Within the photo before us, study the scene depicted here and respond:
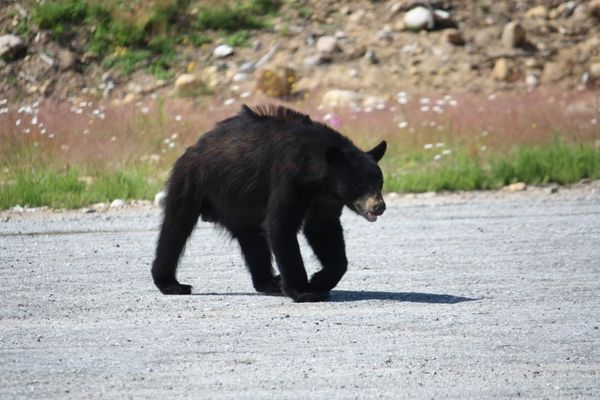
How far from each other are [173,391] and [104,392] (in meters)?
0.32

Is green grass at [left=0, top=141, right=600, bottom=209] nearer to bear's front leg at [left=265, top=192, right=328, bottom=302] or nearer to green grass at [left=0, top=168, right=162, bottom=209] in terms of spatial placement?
green grass at [left=0, top=168, right=162, bottom=209]

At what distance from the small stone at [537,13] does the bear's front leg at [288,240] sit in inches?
901

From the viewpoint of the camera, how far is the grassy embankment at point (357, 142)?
50.0 feet

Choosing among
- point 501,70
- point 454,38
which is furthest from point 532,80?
point 454,38

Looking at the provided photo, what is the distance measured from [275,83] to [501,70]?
510cm

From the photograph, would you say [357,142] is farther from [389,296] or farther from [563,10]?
[563,10]

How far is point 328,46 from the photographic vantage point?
28.0m

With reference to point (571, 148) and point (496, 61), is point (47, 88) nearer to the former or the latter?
point (496, 61)

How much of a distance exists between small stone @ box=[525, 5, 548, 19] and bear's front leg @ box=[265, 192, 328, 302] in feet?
75.1

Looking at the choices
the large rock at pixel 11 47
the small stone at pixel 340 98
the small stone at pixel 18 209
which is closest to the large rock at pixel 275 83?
the small stone at pixel 340 98

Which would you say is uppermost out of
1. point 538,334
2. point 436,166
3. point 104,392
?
point 104,392

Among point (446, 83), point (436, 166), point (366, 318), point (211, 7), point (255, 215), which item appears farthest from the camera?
point (211, 7)

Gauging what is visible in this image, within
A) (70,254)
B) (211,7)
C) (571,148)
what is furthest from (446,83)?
(70,254)

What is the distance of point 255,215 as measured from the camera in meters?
8.80
